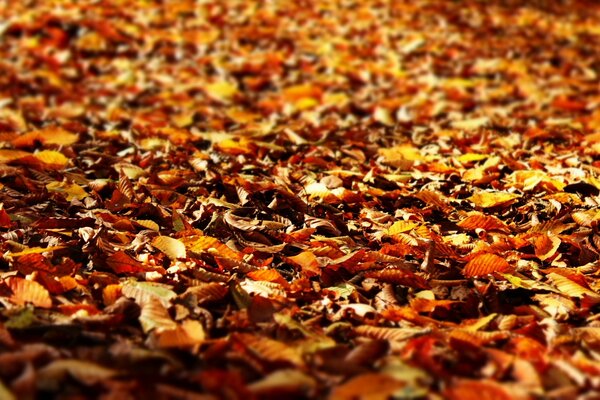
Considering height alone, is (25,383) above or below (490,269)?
above

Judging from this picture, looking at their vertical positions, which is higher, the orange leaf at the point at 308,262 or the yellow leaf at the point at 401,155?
the orange leaf at the point at 308,262

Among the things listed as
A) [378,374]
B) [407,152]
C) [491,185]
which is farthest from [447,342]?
[407,152]

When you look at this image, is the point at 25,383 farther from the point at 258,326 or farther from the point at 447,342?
the point at 447,342

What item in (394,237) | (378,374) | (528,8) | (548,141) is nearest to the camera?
(378,374)

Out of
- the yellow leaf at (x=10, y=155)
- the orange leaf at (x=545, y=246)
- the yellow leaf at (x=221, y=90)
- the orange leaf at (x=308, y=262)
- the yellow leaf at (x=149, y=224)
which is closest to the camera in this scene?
the orange leaf at (x=308, y=262)

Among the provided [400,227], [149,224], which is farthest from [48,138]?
[400,227]

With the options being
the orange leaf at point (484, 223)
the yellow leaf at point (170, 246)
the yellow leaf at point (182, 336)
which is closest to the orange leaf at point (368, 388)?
the yellow leaf at point (182, 336)

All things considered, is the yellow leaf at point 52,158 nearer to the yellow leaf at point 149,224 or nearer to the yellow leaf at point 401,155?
the yellow leaf at point 149,224

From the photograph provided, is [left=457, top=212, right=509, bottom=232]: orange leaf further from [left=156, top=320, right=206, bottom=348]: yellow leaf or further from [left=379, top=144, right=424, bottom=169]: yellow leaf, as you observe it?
[left=156, top=320, right=206, bottom=348]: yellow leaf
